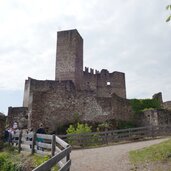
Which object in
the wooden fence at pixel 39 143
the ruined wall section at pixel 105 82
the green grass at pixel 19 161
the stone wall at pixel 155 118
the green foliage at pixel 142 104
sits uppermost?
the ruined wall section at pixel 105 82

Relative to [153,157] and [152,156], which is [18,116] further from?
[153,157]

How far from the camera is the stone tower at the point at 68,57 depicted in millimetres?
37562

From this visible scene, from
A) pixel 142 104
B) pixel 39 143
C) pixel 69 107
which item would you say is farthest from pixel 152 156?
pixel 142 104

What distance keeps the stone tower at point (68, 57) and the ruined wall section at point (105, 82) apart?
236 inches

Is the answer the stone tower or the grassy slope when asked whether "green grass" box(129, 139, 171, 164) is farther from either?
the stone tower

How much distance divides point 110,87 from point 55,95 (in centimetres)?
2202

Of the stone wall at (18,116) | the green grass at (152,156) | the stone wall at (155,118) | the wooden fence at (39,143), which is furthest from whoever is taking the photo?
the stone wall at (18,116)

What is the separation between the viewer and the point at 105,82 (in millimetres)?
45156

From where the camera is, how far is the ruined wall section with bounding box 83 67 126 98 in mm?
44562

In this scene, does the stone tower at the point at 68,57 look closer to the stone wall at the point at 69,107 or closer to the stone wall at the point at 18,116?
the stone wall at the point at 18,116

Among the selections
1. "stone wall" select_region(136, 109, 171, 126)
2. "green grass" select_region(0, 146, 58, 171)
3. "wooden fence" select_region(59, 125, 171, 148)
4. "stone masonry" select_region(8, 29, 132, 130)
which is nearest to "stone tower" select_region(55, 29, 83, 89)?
"stone masonry" select_region(8, 29, 132, 130)

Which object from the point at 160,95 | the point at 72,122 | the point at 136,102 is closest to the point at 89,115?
the point at 72,122

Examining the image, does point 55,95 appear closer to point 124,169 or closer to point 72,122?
point 72,122

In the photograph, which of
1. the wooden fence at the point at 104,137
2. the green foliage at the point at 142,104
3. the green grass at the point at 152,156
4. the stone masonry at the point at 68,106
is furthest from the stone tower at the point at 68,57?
the green grass at the point at 152,156
